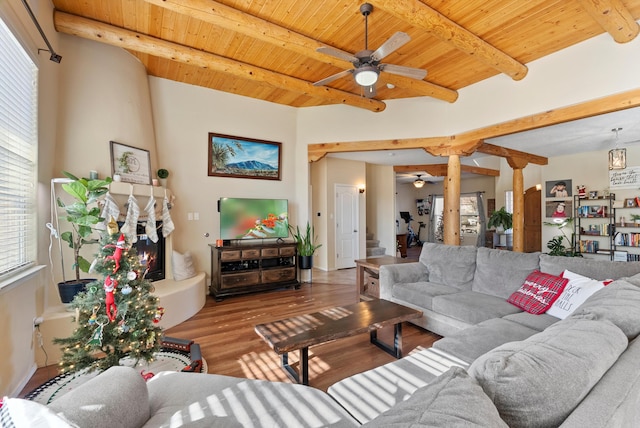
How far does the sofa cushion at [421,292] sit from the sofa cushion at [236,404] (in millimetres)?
1939

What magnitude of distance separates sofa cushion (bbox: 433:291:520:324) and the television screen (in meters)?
2.94

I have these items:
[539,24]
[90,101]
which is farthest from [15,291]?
[539,24]

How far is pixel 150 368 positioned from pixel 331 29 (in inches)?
144

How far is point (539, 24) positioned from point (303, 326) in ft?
12.5

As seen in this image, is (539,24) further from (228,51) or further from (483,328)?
(228,51)

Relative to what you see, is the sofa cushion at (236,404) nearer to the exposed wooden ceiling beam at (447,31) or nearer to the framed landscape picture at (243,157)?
the exposed wooden ceiling beam at (447,31)

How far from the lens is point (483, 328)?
2.02 meters

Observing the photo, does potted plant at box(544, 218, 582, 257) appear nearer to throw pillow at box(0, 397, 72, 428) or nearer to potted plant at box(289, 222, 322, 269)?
potted plant at box(289, 222, 322, 269)

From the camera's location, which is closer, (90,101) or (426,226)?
(90,101)

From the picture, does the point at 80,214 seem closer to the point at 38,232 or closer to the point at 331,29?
the point at 38,232

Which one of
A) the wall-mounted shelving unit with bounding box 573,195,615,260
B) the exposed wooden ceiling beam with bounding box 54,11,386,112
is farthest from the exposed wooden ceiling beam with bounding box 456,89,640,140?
the wall-mounted shelving unit with bounding box 573,195,615,260

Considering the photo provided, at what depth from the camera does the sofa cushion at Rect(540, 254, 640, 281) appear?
2246 mm

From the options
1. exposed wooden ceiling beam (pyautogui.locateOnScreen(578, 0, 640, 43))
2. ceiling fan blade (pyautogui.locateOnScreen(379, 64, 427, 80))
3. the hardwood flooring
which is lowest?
the hardwood flooring

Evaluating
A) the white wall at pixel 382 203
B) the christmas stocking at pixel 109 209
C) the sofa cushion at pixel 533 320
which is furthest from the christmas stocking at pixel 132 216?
the white wall at pixel 382 203
